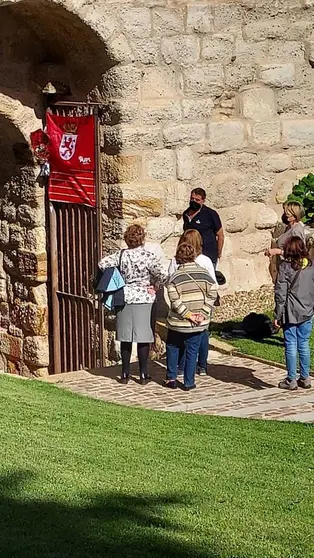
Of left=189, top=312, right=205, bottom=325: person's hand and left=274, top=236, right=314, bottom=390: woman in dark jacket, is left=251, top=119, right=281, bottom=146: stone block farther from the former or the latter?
left=189, top=312, right=205, bottom=325: person's hand

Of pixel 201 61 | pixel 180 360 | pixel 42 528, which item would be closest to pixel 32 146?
pixel 201 61

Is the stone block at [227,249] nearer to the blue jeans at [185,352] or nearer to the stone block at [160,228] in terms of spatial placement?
the stone block at [160,228]

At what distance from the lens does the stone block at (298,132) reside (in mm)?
12734

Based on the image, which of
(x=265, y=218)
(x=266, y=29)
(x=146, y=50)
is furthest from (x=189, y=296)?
(x=266, y=29)

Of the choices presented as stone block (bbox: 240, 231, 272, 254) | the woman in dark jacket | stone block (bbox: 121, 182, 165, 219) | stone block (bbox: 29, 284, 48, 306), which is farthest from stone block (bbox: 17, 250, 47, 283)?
the woman in dark jacket

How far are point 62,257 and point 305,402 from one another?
418 cm

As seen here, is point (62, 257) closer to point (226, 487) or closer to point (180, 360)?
point (180, 360)

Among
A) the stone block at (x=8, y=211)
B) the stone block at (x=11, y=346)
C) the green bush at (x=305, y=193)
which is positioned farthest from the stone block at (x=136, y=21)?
the stone block at (x=11, y=346)

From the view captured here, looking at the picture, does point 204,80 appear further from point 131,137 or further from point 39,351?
point 39,351

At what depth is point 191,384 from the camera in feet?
32.5

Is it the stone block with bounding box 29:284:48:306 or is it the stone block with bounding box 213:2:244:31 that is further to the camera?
the stone block with bounding box 29:284:48:306

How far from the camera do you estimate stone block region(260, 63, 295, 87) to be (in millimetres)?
12469

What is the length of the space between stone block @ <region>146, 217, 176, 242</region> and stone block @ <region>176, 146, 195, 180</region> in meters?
0.47

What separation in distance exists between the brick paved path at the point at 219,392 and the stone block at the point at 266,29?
359cm
